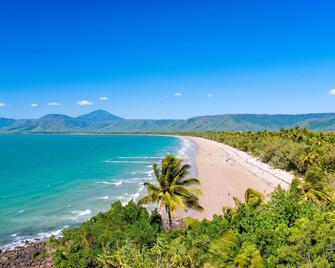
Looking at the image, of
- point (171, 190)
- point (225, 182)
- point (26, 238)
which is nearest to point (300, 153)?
point (225, 182)

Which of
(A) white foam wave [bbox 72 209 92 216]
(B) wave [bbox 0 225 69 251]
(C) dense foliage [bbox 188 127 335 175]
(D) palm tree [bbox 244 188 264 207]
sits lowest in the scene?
(A) white foam wave [bbox 72 209 92 216]

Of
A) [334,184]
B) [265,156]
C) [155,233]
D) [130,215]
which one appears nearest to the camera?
[155,233]

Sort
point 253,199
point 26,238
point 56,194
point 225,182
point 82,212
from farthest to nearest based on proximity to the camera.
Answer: point 225,182
point 56,194
point 82,212
point 26,238
point 253,199

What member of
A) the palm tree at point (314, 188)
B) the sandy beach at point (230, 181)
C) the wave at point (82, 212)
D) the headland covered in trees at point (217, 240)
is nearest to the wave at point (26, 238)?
the headland covered in trees at point (217, 240)

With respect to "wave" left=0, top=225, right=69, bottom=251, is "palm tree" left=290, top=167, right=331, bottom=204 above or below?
above

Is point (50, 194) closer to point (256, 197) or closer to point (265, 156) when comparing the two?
point (256, 197)

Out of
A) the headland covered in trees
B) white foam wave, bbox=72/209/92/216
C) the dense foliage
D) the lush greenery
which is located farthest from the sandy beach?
the lush greenery

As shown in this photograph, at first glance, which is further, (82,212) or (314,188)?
(82,212)

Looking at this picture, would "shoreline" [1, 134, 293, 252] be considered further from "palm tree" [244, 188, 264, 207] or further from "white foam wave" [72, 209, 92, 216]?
"palm tree" [244, 188, 264, 207]

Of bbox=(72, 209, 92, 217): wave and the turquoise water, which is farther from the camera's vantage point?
bbox=(72, 209, 92, 217): wave

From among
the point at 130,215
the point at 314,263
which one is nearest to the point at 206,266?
the point at 314,263

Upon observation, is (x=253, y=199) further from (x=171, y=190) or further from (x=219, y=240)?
(x=219, y=240)
